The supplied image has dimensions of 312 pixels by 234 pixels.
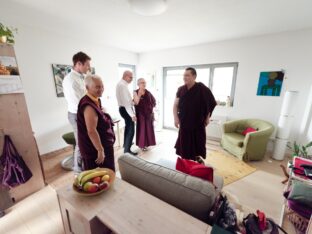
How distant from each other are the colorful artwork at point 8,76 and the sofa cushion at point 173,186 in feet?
4.75

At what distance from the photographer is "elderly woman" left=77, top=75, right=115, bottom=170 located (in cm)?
113

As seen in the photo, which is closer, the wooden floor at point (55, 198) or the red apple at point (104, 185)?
the red apple at point (104, 185)

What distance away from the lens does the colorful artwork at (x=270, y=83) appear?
2.67m

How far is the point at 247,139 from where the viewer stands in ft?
7.82

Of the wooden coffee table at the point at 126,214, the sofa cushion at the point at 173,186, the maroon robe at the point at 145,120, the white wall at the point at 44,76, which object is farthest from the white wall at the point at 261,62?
the wooden coffee table at the point at 126,214

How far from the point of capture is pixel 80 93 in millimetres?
1750

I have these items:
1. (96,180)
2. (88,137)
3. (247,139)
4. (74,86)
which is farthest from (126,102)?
(247,139)

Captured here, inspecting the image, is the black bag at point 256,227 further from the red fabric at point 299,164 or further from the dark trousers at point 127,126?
the dark trousers at point 127,126

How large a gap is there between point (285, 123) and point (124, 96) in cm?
266

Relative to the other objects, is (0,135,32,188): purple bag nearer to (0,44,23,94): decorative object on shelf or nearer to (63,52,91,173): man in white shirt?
(0,44,23,94): decorative object on shelf

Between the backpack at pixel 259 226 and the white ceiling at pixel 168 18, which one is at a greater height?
the white ceiling at pixel 168 18

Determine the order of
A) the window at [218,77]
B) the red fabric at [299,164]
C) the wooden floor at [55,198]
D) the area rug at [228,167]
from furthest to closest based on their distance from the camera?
the window at [218,77]
the area rug at [228,167]
the wooden floor at [55,198]
the red fabric at [299,164]

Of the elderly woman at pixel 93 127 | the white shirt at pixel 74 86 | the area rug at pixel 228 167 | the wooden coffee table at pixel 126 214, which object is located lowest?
the area rug at pixel 228 167

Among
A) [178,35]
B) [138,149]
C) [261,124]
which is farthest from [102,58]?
[261,124]
